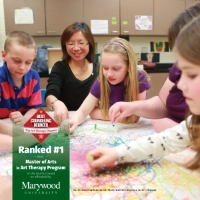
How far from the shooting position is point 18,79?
51.9 inches

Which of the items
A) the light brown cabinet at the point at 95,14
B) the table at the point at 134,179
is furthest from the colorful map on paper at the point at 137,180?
the light brown cabinet at the point at 95,14

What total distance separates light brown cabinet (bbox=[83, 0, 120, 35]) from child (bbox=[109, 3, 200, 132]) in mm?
2476

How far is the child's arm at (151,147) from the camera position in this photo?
647mm

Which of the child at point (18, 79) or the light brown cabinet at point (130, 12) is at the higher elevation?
the light brown cabinet at point (130, 12)

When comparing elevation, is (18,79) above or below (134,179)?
above

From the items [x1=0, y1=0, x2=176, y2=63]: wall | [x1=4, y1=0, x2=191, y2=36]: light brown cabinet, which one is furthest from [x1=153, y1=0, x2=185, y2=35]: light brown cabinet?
[x1=0, y1=0, x2=176, y2=63]: wall

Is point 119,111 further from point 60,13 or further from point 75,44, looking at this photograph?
point 60,13

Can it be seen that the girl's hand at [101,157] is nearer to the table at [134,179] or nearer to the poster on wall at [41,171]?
the table at [134,179]

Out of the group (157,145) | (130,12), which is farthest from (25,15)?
(157,145)

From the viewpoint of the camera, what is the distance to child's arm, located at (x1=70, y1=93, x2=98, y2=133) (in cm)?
108

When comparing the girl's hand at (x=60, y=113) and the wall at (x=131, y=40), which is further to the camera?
the wall at (x=131, y=40)

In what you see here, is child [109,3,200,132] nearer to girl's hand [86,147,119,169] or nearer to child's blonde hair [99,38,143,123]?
child's blonde hair [99,38,143,123]

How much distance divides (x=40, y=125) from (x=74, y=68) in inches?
50.9

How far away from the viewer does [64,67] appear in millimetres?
1701
